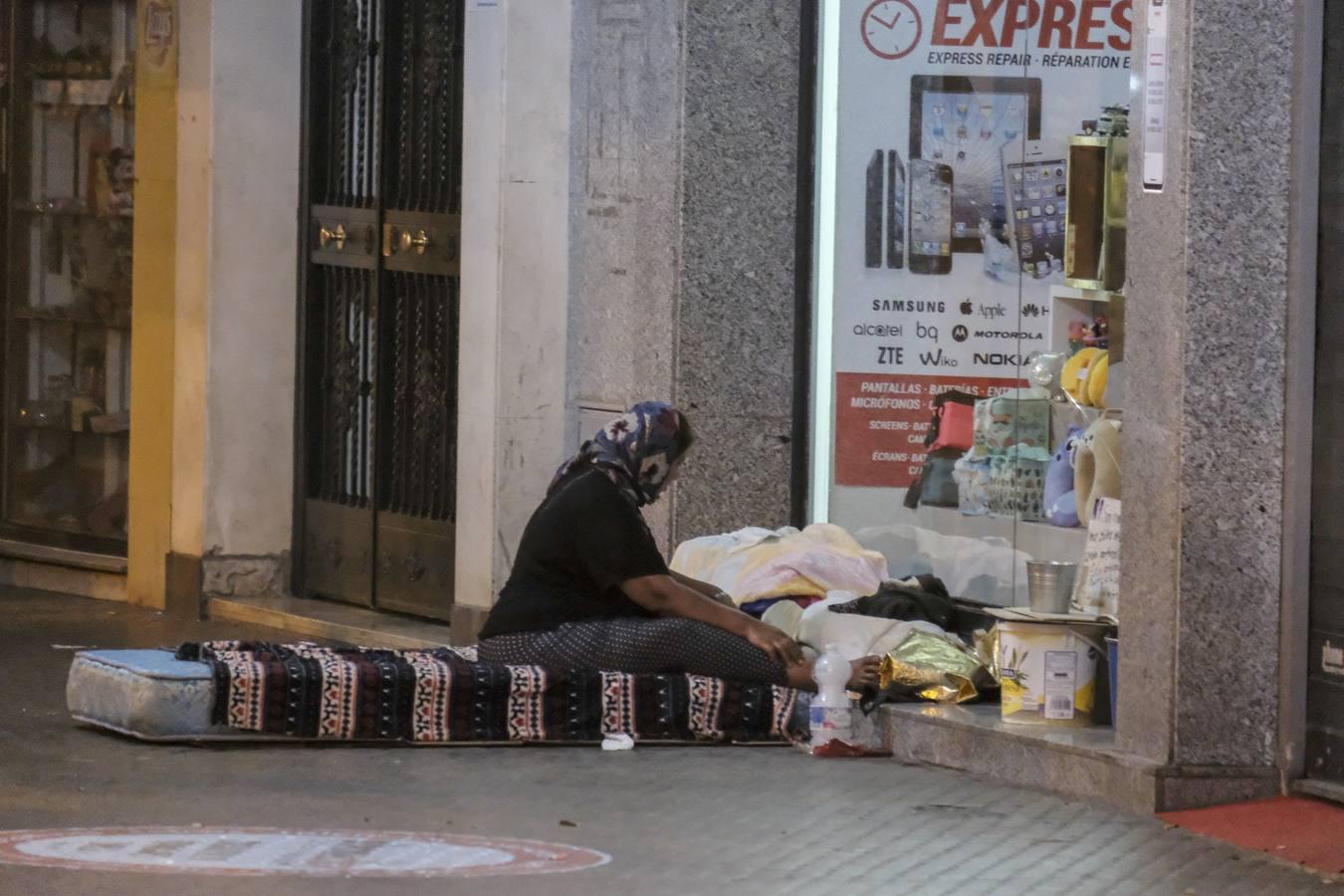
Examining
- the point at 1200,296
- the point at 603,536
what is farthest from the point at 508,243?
the point at 1200,296

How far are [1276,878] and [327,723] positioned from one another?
122 inches

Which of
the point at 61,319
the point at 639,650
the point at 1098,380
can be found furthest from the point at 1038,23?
the point at 61,319

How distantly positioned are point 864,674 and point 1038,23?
Result: 8.19 feet

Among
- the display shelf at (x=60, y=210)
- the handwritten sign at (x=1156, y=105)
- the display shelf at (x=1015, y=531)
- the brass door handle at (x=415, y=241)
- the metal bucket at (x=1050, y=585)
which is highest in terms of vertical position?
the handwritten sign at (x=1156, y=105)

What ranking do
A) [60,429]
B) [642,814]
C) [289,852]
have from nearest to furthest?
[289,852], [642,814], [60,429]

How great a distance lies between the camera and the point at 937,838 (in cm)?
706

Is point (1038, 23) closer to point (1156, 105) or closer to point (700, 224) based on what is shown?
point (700, 224)

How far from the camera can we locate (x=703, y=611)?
873 centimetres

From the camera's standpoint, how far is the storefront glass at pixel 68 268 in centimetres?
1323

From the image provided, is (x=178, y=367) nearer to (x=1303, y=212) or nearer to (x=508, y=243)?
(x=508, y=243)

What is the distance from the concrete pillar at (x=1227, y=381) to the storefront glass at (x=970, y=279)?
1181 mm

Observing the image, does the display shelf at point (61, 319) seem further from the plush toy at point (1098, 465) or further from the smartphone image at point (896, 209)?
the plush toy at point (1098, 465)

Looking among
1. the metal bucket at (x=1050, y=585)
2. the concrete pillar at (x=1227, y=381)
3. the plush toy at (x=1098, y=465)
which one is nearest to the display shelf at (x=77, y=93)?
the plush toy at (x=1098, y=465)

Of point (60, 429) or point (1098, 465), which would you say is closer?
point (1098, 465)
